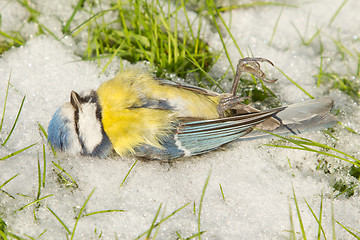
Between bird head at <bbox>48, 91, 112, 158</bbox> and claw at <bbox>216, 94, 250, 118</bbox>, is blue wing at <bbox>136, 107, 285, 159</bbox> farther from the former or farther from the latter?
bird head at <bbox>48, 91, 112, 158</bbox>

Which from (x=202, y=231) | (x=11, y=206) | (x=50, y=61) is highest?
(x=50, y=61)

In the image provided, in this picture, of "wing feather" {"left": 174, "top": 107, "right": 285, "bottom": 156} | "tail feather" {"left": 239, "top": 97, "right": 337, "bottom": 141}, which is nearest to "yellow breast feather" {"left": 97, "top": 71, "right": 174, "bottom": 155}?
"wing feather" {"left": 174, "top": 107, "right": 285, "bottom": 156}

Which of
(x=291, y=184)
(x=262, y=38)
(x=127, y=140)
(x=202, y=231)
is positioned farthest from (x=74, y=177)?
(x=262, y=38)

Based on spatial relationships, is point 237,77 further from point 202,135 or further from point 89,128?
point 89,128

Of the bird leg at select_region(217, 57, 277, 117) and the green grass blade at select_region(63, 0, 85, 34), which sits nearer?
the bird leg at select_region(217, 57, 277, 117)

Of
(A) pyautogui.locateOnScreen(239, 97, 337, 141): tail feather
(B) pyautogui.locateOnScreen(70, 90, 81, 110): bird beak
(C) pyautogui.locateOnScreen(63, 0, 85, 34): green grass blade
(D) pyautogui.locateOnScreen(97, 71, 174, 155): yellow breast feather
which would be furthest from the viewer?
(C) pyautogui.locateOnScreen(63, 0, 85, 34): green grass blade

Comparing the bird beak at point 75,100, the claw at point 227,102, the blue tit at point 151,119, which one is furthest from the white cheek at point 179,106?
the bird beak at point 75,100

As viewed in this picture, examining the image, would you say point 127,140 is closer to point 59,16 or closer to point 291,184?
point 291,184
